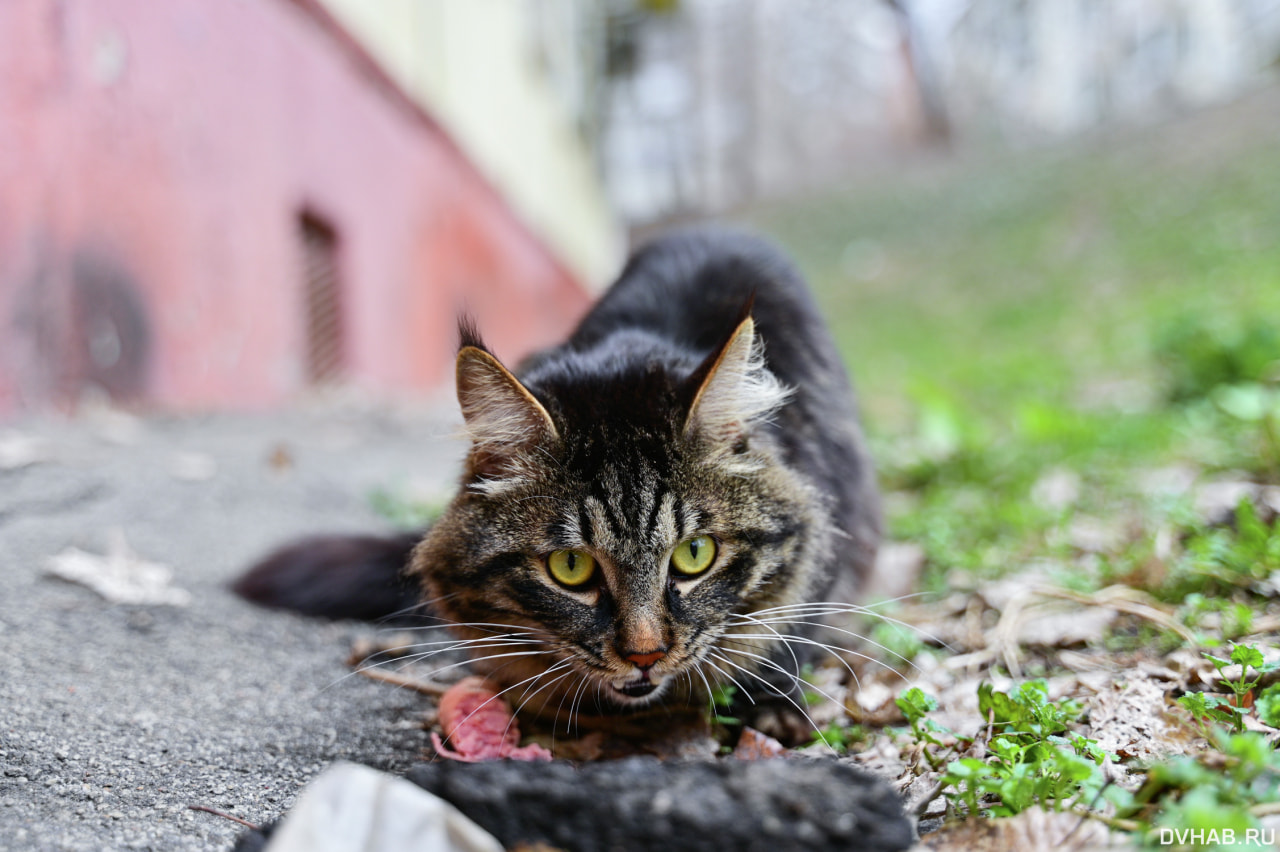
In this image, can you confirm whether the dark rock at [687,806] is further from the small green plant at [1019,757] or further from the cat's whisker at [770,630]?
the cat's whisker at [770,630]

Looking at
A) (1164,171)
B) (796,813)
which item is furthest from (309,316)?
(1164,171)

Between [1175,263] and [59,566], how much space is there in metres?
12.0

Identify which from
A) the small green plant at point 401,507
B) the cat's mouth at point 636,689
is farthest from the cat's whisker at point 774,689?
the small green plant at point 401,507

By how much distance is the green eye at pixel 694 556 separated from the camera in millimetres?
1772

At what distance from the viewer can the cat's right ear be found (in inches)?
67.9

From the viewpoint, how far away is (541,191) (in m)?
11.1

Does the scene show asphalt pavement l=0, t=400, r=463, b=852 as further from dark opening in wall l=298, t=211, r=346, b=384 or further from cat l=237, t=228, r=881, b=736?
dark opening in wall l=298, t=211, r=346, b=384

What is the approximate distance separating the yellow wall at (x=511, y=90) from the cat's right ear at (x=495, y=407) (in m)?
4.76

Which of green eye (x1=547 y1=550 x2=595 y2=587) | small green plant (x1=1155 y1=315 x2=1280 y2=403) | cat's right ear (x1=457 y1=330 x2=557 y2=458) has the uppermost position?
cat's right ear (x1=457 y1=330 x2=557 y2=458)

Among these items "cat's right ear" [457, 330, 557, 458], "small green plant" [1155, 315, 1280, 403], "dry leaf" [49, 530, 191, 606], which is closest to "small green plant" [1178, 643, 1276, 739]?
"cat's right ear" [457, 330, 557, 458]

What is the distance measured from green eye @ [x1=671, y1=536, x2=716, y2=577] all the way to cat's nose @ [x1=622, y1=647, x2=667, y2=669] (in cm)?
18

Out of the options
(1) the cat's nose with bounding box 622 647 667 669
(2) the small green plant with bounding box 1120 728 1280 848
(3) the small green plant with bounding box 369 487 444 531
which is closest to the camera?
(2) the small green plant with bounding box 1120 728 1280 848

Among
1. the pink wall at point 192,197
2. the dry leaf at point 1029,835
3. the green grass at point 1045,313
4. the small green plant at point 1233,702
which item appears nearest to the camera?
the dry leaf at point 1029,835

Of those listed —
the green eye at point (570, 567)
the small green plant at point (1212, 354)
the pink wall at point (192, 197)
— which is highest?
the pink wall at point (192, 197)
